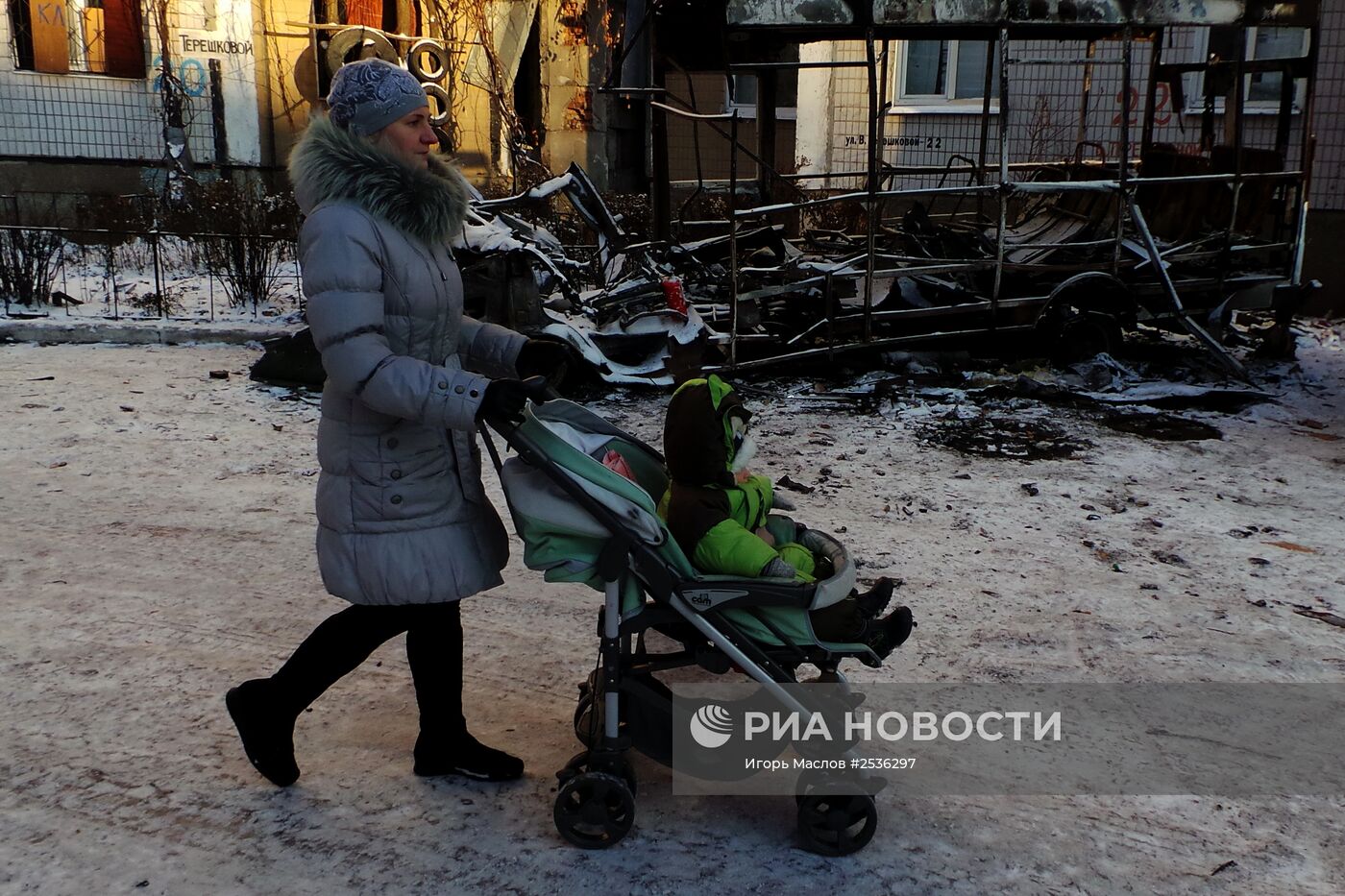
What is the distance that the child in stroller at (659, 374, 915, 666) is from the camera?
2.77 metres

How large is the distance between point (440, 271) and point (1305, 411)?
7038 mm

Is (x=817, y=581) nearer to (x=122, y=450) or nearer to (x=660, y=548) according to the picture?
(x=660, y=548)

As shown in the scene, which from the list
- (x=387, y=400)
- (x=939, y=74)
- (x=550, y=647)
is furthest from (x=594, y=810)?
(x=939, y=74)

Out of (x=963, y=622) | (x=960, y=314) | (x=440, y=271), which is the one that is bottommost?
(x=963, y=622)

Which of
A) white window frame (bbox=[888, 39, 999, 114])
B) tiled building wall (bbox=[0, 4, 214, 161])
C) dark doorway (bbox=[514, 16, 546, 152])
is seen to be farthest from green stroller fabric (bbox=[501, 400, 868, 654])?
tiled building wall (bbox=[0, 4, 214, 161])

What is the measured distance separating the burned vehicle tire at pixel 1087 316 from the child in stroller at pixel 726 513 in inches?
245

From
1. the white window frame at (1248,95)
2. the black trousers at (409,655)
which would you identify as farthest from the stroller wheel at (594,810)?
the white window frame at (1248,95)

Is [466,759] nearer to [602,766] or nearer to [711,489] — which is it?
[602,766]

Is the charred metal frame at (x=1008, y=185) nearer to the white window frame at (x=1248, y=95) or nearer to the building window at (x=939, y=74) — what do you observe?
the white window frame at (x=1248, y=95)

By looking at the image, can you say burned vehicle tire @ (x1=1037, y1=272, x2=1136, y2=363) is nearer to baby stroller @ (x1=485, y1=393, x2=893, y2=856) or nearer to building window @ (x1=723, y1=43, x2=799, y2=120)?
baby stroller @ (x1=485, y1=393, x2=893, y2=856)

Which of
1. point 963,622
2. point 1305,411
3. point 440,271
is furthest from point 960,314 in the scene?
point 440,271

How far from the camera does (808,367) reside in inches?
353

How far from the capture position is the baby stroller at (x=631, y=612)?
8.74 feet

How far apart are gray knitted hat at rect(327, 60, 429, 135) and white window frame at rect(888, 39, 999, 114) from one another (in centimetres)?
1290
